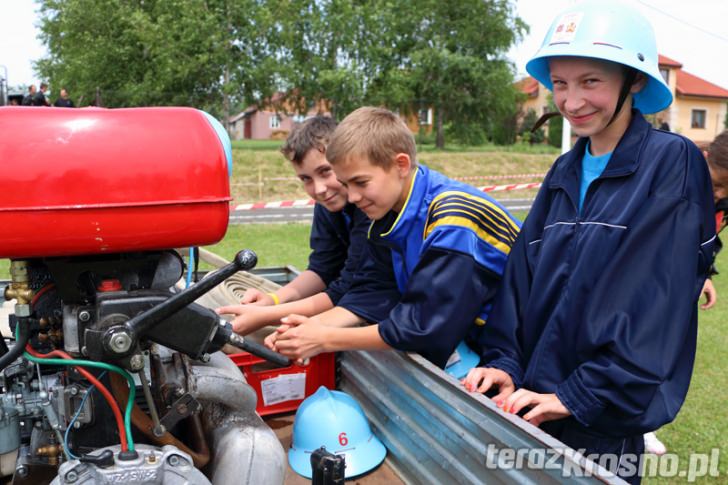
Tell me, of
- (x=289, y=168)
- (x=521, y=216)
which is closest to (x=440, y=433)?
(x=521, y=216)

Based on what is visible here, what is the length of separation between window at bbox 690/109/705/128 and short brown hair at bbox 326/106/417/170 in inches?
1809

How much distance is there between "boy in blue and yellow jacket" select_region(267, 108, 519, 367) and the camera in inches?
70.0

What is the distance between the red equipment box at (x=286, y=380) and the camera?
2.47m

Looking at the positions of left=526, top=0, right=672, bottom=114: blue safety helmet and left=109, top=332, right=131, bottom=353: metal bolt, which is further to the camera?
left=526, top=0, right=672, bottom=114: blue safety helmet

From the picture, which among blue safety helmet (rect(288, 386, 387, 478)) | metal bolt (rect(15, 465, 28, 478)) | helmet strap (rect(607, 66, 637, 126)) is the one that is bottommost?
blue safety helmet (rect(288, 386, 387, 478))

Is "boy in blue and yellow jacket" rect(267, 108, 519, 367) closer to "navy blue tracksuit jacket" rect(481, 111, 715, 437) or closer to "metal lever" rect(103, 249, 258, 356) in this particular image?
"navy blue tracksuit jacket" rect(481, 111, 715, 437)

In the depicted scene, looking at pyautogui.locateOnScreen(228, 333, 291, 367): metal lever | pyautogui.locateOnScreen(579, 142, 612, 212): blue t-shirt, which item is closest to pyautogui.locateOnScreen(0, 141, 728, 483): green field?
pyautogui.locateOnScreen(579, 142, 612, 212): blue t-shirt

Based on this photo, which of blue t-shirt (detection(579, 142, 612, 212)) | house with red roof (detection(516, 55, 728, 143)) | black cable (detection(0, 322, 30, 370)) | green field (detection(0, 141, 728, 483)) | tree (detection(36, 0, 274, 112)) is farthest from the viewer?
house with red roof (detection(516, 55, 728, 143))

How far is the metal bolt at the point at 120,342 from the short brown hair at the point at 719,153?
235 cm

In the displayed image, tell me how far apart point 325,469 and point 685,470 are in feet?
7.68

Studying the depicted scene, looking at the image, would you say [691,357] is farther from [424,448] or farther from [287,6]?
[287,6]

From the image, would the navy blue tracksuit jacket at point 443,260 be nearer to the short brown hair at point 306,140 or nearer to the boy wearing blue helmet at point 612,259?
the boy wearing blue helmet at point 612,259

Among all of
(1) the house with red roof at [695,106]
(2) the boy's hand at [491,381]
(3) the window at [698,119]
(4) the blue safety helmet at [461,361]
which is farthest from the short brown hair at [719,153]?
(3) the window at [698,119]

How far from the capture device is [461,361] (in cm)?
199
